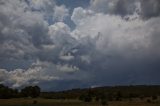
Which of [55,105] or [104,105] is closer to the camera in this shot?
[104,105]

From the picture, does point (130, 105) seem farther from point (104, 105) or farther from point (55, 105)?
point (55, 105)

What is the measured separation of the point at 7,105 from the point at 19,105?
16.6ft

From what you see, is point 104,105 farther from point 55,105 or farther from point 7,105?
point 7,105

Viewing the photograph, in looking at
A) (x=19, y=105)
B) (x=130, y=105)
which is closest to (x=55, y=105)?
(x=19, y=105)

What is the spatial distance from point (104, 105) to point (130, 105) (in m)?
10.3

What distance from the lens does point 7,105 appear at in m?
167

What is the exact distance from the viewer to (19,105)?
167m

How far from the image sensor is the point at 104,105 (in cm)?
15988

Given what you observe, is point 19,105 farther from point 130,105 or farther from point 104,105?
point 130,105

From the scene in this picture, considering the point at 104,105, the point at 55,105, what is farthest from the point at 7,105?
the point at 104,105

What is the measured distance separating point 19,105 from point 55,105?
1505cm

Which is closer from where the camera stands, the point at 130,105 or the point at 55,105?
the point at 130,105

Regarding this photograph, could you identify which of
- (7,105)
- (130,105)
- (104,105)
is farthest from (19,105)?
(130,105)
